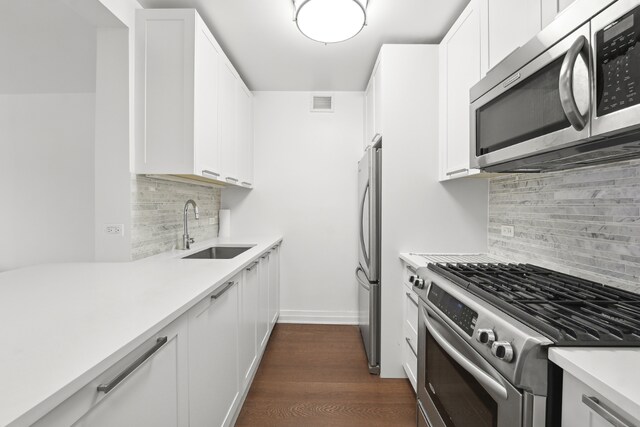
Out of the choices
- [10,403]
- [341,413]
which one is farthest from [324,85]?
[10,403]

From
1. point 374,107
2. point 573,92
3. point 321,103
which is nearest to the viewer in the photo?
point 573,92

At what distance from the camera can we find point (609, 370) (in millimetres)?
635

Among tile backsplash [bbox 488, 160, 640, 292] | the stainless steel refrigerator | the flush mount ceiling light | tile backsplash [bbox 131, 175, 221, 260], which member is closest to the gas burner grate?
tile backsplash [bbox 488, 160, 640, 292]

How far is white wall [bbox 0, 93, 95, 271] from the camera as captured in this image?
108 inches

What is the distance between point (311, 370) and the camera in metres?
2.32

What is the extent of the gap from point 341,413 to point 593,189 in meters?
1.81

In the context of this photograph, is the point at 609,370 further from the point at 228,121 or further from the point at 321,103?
the point at 321,103

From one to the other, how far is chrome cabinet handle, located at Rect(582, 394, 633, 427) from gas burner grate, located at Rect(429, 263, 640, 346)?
0.41ft

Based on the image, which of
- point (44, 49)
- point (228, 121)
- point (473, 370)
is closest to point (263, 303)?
point (228, 121)

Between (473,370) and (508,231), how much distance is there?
4.26 feet

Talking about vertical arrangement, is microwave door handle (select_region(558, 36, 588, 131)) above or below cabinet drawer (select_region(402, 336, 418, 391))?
above

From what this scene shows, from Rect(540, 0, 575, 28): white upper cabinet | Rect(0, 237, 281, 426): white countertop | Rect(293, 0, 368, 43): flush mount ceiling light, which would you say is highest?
Rect(293, 0, 368, 43): flush mount ceiling light

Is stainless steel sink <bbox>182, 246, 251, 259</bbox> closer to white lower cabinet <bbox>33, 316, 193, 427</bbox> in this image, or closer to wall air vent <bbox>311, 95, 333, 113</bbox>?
white lower cabinet <bbox>33, 316, 193, 427</bbox>

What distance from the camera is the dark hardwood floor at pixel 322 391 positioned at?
1801 mm
